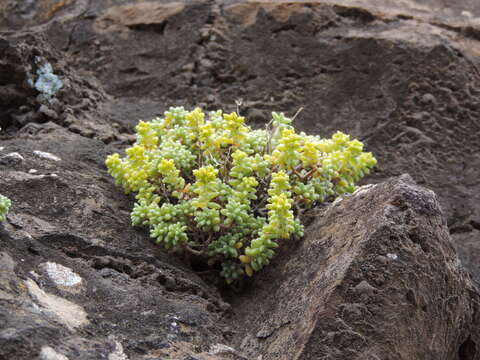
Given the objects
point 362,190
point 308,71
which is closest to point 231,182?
point 362,190

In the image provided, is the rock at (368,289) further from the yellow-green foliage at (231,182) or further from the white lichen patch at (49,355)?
the white lichen patch at (49,355)

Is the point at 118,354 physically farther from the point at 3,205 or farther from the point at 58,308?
the point at 3,205

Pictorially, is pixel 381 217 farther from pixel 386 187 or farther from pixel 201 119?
pixel 201 119

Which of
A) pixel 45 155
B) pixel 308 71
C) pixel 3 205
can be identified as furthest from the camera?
pixel 308 71

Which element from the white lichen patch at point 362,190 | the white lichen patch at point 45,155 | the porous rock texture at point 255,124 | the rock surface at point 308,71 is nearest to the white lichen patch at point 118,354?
the porous rock texture at point 255,124

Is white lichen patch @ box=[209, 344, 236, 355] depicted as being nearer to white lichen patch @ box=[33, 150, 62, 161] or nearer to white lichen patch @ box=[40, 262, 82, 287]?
white lichen patch @ box=[40, 262, 82, 287]
